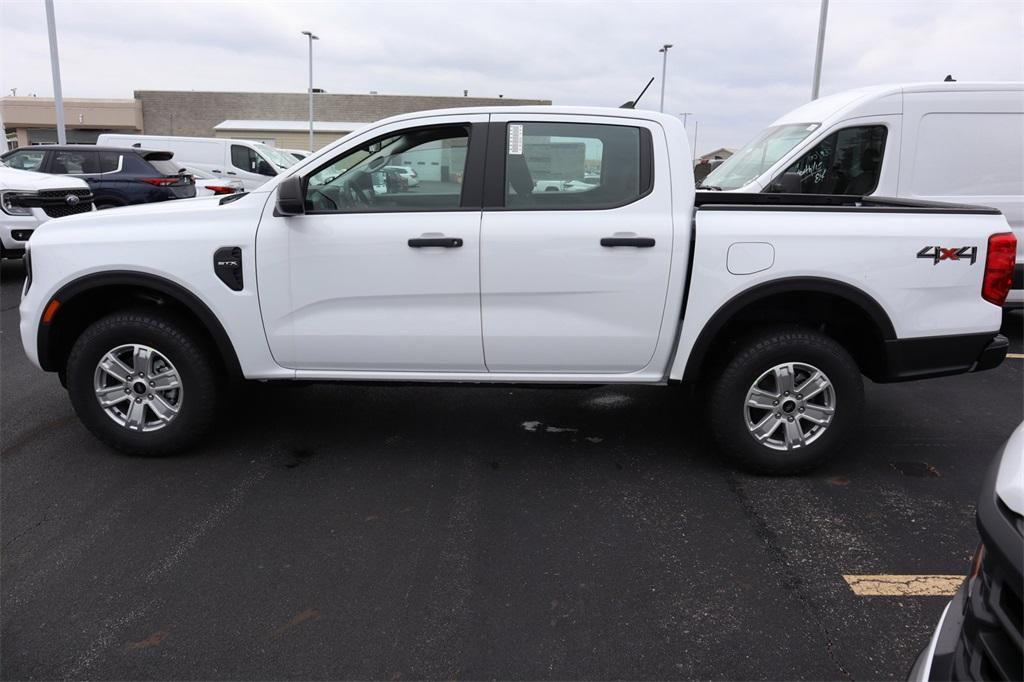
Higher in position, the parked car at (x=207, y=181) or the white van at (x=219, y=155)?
the white van at (x=219, y=155)

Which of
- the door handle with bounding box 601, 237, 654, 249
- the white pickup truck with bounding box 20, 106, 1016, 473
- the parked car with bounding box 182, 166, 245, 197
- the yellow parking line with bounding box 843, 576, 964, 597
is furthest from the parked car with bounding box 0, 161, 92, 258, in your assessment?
the yellow parking line with bounding box 843, 576, 964, 597

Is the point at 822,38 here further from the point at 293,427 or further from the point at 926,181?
the point at 293,427

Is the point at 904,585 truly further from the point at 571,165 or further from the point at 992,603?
the point at 571,165

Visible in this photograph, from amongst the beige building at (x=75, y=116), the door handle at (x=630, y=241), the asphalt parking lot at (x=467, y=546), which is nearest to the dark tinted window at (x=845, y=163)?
the asphalt parking lot at (x=467, y=546)

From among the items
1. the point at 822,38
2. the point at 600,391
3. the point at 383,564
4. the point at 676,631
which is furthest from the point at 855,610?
the point at 822,38

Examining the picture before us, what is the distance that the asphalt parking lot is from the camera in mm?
2672

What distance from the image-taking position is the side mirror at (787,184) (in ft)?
22.1

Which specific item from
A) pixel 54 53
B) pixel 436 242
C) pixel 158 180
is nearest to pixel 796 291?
pixel 436 242

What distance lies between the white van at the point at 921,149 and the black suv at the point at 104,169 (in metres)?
10.3

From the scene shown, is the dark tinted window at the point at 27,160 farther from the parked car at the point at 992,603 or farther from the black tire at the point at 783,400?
the parked car at the point at 992,603

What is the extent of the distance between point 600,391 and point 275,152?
16.4 metres

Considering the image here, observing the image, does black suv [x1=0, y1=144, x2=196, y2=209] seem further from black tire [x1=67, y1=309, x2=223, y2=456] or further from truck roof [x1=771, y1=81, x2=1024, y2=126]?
truck roof [x1=771, y1=81, x2=1024, y2=126]

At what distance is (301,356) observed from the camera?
4160 millimetres

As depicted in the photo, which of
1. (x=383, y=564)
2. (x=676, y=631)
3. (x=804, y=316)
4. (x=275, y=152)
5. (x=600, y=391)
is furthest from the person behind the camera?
(x=275, y=152)
